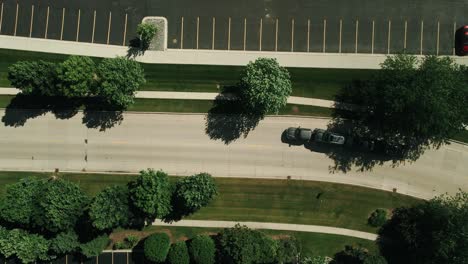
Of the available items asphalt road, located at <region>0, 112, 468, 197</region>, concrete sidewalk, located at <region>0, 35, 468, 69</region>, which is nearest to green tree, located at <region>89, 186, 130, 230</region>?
asphalt road, located at <region>0, 112, 468, 197</region>

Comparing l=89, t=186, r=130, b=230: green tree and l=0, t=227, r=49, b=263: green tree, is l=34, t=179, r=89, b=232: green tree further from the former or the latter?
l=89, t=186, r=130, b=230: green tree

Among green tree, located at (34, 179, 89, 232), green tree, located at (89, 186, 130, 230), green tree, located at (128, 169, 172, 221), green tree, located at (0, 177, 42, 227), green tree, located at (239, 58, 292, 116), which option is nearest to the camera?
green tree, located at (89, 186, 130, 230)

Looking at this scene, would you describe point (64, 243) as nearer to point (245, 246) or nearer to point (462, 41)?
point (245, 246)

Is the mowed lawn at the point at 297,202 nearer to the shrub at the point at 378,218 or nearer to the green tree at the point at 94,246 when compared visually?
the shrub at the point at 378,218

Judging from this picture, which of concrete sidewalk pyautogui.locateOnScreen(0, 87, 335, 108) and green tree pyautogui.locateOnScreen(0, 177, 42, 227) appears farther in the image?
concrete sidewalk pyautogui.locateOnScreen(0, 87, 335, 108)

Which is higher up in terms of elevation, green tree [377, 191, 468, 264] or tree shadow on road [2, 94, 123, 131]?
tree shadow on road [2, 94, 123, 131]

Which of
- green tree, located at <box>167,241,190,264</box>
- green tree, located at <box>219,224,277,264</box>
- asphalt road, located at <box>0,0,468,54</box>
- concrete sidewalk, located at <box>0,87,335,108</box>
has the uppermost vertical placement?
asphalt road, located at <box>0,0,468,54</box>

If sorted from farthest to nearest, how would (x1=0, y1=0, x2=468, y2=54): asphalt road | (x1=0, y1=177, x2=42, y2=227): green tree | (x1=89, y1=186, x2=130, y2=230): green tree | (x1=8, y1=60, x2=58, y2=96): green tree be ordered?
(x1=0, y1=0, x2=468, y2=54): asphalt road
(x1=8, y1=60, x2=58, y2=96): green tree
(x1=0, y1=177, x2=42, y2=227): green tree
(x1=89, y1=186, x2=130, y2=230): green tree

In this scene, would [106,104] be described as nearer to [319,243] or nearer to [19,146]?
[19,146]
